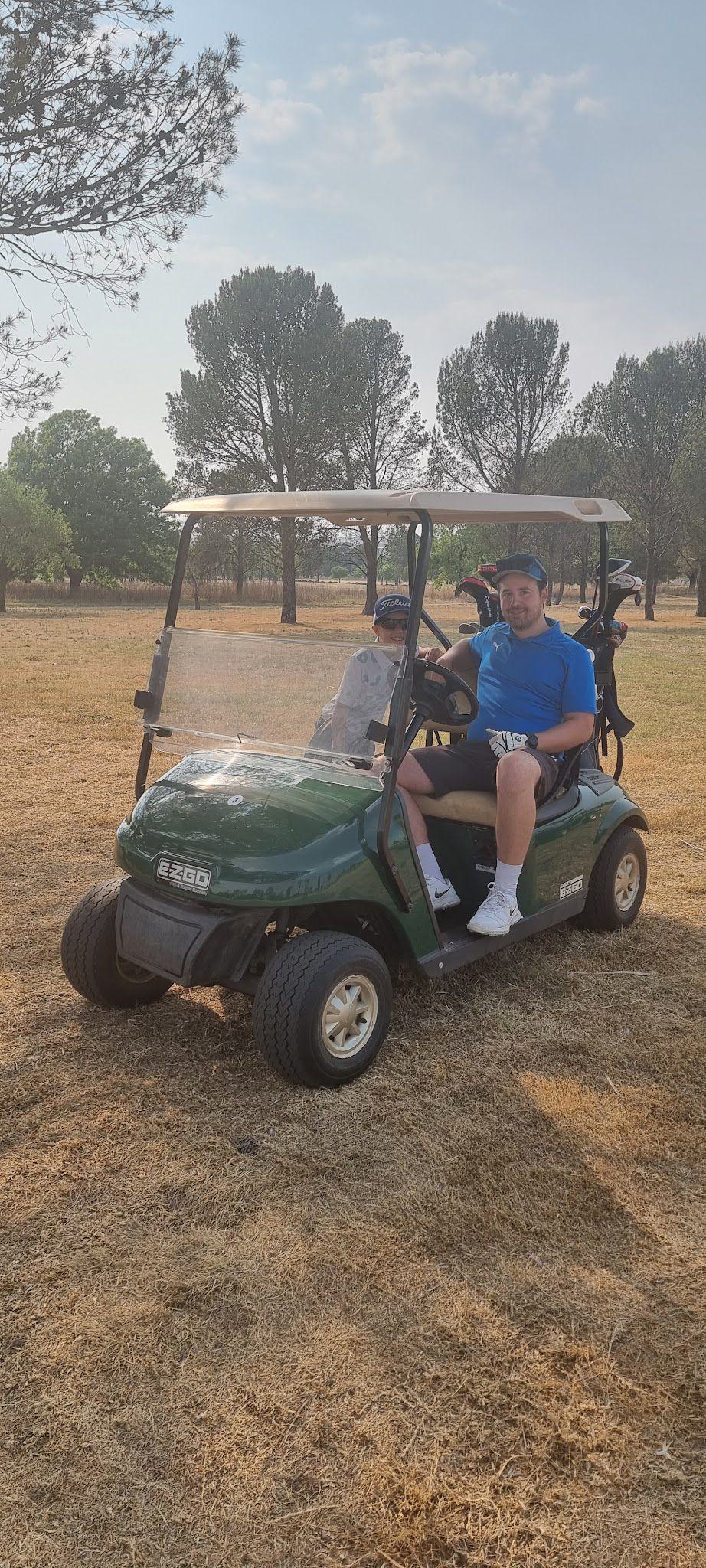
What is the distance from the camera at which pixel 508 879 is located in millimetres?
3344

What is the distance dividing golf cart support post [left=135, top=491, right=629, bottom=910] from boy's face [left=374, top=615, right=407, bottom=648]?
205mm

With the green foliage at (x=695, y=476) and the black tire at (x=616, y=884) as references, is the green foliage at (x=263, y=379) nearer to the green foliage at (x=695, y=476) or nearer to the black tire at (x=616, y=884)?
the green foliage at (x=695, y=476)

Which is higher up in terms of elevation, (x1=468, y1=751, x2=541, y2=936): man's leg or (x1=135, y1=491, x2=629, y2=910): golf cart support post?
(x1=135, y1=491, x2=629, y2=910): golf cart support post

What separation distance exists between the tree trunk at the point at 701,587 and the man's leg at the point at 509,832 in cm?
3145

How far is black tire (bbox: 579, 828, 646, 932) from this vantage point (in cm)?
406

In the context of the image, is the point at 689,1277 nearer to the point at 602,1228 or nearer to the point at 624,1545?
the point at 602,1228

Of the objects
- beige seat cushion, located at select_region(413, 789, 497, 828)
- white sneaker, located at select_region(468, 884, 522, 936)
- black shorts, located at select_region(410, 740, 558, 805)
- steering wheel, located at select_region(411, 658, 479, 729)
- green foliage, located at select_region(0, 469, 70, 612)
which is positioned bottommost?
white sneaker, located at select_region(468, 884, 522, 936)

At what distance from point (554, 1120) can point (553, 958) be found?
1.17 metres

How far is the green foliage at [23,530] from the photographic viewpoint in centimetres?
3338

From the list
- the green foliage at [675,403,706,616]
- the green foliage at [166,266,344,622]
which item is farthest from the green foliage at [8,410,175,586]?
the green foliage at [675,403,706,616]

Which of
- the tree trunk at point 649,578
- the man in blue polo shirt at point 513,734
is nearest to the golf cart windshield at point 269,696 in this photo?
the man in blue polo shirt at point 513,734

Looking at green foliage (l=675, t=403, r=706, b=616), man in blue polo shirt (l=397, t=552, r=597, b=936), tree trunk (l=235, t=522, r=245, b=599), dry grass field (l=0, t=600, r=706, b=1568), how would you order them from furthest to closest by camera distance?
green foliage (l=675, t=403, r=706, b=616) < tree trunk (l=235, t=522, r=245, b=599) < man in blue polo shirt (l=397, t=552, r=597, b=936) < dry grass field (l=0, t=600, r=706, b=1568)

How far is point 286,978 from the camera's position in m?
2.78

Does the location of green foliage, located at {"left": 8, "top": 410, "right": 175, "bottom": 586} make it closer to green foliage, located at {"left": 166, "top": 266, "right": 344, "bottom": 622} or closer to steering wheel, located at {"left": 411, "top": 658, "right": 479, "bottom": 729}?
green foliage, located at {"left": 166, "top": 266, "right": 344, "bottom": 622}
